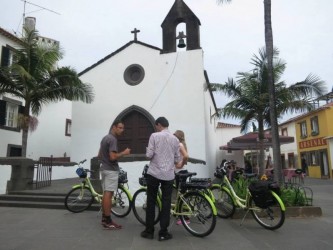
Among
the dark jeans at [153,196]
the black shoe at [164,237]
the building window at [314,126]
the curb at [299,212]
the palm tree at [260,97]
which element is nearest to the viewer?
the black shoe at [164,237]

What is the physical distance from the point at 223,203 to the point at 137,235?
8.21 ft

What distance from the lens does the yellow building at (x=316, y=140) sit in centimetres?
2555

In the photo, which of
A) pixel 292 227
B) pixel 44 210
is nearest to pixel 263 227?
pixel 292 227

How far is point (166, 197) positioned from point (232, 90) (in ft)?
34.6

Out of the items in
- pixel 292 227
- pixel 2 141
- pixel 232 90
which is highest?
pixel 232 90

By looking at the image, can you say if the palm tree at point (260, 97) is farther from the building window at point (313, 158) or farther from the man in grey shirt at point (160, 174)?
the building window at point (313, 158)

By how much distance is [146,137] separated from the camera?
1789cm

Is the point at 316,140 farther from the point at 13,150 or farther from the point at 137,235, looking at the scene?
the point at 137,235

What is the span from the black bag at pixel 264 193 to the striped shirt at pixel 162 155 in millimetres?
1649

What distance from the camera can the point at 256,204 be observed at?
6141 mm

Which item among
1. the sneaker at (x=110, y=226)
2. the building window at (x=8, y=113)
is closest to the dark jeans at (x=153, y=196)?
the sneaker at (x=110, y=226)

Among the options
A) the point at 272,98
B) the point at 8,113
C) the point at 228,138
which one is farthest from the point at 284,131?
the point at 272,98

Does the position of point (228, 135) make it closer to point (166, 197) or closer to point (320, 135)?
point (320, 135)

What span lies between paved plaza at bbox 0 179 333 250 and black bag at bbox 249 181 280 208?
461 millimetres
